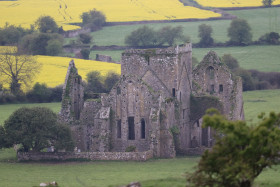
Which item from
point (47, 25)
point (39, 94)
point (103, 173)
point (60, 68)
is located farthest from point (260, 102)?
point (47, 25)

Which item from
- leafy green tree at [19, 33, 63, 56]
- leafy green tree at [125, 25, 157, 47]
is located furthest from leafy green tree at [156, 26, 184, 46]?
leafy green tree at [19, 33, 63, 56]

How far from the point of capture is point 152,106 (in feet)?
202

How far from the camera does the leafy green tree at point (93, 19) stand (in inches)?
5821

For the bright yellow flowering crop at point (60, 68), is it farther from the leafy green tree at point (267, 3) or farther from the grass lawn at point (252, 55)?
the leafy green tree at point (267, 3)

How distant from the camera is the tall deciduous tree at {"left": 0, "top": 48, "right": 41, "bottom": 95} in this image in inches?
3726

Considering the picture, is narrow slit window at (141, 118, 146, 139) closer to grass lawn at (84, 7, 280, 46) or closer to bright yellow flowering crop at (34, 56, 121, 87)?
bright yellow flowering crop at (34, 56, 121, 87)

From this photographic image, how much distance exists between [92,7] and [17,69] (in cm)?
6740

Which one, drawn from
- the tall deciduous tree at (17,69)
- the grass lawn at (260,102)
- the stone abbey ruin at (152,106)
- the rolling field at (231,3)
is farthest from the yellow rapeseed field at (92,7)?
the stone abbey ruin at (152,106)

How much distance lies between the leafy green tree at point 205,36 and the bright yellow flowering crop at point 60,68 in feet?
68.0

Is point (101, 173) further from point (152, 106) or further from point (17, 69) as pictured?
point (17, 69)

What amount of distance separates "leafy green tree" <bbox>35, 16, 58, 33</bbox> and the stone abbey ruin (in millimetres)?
70881

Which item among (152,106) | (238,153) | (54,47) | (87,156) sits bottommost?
(87,156)

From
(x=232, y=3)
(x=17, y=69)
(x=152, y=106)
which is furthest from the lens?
(x=232, y=3)

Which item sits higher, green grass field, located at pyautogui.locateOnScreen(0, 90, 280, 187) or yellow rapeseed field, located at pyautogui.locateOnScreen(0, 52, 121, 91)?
yellow rapeseed field, located at pyautogui.locateOnScreen(0, 52, 121, 91)
